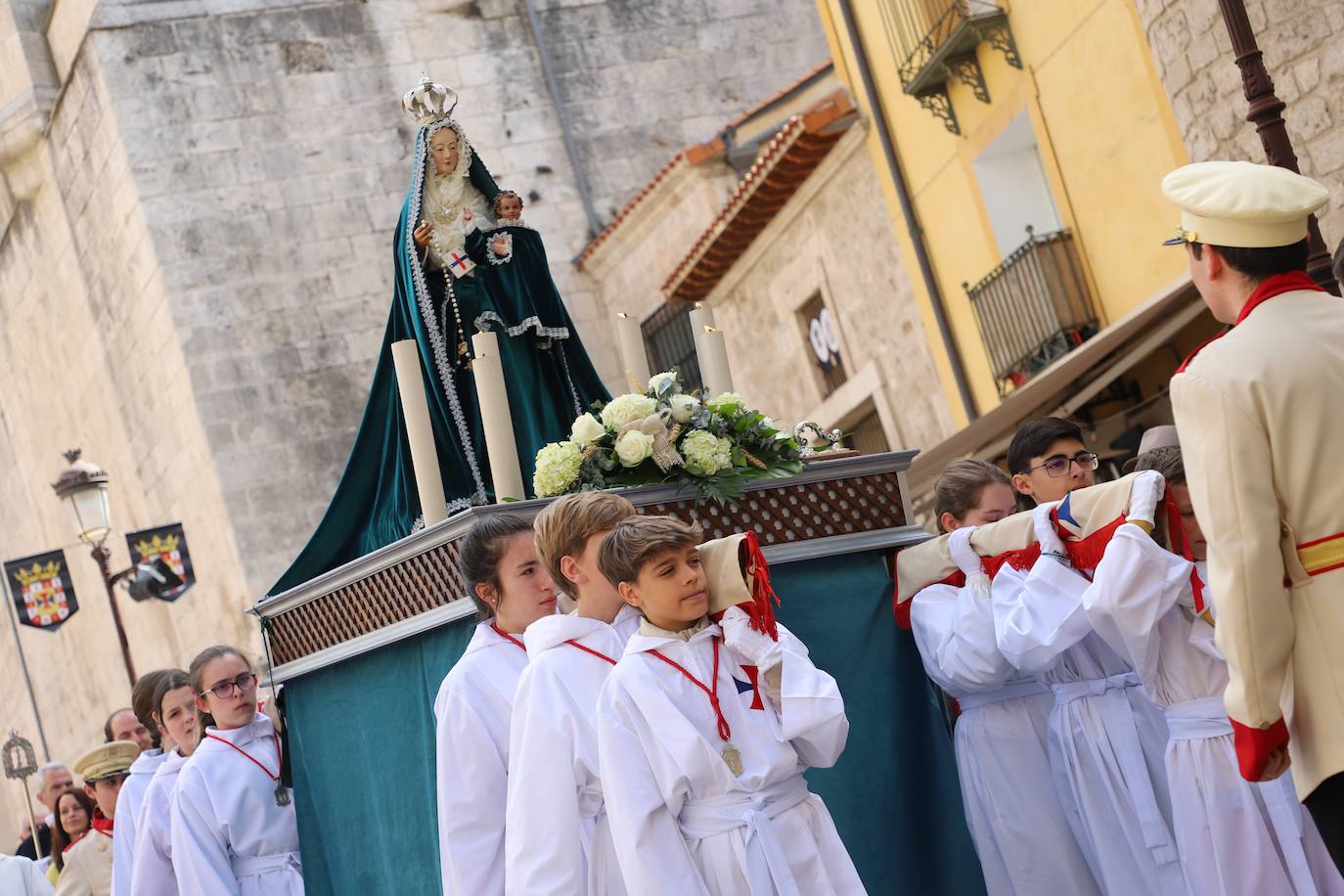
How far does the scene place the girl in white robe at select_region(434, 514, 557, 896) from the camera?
4723mm

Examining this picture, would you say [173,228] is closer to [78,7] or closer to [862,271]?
[78,7]

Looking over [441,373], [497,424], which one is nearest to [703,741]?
[497,424]

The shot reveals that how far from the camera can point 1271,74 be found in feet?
30.1

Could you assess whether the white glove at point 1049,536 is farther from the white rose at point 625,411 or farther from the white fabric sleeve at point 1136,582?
the white rose at point 625,411

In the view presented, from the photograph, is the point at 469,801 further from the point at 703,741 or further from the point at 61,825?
the point at 61,825

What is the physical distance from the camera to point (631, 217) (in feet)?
63.1

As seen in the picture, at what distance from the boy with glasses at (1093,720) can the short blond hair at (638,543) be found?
1.28 meters

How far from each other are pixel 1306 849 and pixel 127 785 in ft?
17.5

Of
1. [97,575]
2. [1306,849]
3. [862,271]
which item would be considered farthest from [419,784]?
[97,575]

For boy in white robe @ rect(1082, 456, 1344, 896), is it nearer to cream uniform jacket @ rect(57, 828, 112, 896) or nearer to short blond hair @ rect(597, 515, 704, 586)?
short blond hair @ rect(597, 515, 704, 586)

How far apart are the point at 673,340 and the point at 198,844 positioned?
13.2 meters

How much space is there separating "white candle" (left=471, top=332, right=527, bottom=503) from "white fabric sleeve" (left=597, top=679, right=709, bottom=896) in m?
1.37

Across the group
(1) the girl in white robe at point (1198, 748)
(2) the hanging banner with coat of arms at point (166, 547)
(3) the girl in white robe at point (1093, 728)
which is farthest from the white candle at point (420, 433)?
(2) the hanging banner with coat of arms at point (166, 547)

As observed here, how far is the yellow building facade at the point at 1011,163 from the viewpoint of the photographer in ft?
39.7
